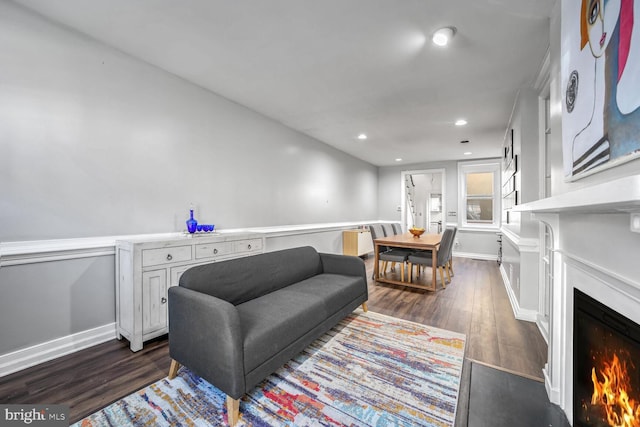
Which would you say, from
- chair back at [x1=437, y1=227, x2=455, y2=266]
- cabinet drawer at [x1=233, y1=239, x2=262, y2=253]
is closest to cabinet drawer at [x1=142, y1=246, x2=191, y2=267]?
cabinet drawer at [x1=233, y1=239, x2=262, y2=253]

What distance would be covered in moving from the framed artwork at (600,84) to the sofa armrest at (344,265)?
1.88 metres

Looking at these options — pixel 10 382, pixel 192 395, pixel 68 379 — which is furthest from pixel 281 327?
pixel 10 382

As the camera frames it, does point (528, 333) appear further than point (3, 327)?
Yes

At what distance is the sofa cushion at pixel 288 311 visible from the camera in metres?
1.56

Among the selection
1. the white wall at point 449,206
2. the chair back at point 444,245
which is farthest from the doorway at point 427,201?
the chair back at point 444,245

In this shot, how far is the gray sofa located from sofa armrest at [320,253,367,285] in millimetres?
23

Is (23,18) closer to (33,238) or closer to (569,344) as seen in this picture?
(33,238)

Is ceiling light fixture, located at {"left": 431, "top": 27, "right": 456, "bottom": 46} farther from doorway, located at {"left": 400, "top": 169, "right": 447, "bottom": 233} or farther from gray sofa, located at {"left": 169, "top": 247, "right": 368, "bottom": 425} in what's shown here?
doorway, located at {"left": 400, "top": 169, "right": 447, "bottom": 233}

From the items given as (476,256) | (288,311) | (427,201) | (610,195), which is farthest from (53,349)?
(427,201)

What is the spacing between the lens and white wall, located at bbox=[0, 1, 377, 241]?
188cm

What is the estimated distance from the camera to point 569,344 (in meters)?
1.42

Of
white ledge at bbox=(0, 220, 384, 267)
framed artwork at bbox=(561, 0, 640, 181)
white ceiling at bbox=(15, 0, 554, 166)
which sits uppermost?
white ceiling at bbox=(15, 0, 554, 166)

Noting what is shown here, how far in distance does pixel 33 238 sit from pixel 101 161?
29.5 inches

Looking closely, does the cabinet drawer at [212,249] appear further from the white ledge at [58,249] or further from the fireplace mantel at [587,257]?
the fireplace mantel at [587,257]
